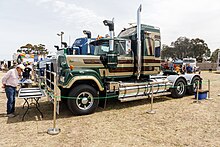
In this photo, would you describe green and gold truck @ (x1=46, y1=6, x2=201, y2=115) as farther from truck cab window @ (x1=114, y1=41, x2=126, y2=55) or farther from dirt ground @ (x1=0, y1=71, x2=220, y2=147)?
dirt ground @ (x1=0, y1=71, x2=220, y2=147)

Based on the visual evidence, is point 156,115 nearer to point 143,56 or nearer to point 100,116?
point 100,116

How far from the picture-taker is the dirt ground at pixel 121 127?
3.84 m

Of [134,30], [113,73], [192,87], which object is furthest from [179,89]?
[113,73]

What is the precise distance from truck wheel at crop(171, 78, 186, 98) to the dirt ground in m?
1.62

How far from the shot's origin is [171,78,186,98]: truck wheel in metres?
8.18

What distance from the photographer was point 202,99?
7.86 metres

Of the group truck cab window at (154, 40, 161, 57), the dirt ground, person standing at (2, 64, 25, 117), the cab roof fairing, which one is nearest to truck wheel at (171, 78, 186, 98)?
the dirt ground

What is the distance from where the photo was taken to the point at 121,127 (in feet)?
15.3

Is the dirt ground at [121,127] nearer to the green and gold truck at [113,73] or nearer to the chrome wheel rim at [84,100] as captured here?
the chrome wheel rim at [84,100]

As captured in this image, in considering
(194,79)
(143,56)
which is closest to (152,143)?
(143,56)

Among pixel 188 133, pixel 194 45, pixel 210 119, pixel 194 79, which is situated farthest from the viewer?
pixel 194 45

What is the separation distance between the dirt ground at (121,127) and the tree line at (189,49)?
61556mm

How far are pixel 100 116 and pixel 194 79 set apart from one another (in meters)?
5.78

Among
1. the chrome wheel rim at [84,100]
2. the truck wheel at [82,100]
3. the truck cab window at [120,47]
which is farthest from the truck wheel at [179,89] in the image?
the chrome wheel rim at [84,100]
